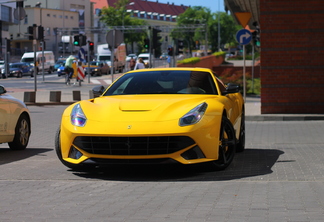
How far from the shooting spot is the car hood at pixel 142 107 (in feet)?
27.5

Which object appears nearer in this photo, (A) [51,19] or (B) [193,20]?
(A) [51,19]

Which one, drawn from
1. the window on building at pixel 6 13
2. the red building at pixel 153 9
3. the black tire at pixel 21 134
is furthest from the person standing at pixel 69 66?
the red building at pixel 153 9

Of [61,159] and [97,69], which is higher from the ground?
[61,159]

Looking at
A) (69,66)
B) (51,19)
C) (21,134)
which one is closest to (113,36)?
(69,66)

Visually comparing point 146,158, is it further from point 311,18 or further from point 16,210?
point 311,18

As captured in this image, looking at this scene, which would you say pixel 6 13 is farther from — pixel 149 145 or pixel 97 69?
pixel 149 145

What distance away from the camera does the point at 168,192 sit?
7227 millimetres

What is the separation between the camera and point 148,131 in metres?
8.15

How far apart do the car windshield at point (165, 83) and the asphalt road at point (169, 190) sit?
40.6 inches

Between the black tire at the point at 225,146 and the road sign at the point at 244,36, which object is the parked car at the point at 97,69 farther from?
the black tire at the point at 225,146

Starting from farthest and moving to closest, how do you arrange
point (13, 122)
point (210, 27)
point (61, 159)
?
1. point (210, 27)
2. point (13, 122)
3. point (61, 159)

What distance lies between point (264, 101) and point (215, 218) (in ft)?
49.2

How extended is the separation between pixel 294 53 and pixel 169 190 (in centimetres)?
1355

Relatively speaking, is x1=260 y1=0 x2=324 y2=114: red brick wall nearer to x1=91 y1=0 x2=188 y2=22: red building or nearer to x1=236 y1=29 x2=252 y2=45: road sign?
x1=236 y1=29 x2=252 y2=45: road sign
